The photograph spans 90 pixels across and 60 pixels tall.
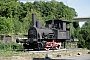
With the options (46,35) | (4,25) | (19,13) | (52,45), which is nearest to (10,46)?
(46,35)

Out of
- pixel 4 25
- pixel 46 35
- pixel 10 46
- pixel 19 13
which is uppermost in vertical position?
pixel 19 13

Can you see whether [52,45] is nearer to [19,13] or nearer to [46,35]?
[46,35]

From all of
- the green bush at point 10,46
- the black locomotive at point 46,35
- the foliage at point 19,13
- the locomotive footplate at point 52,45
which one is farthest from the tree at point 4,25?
the locomotive footplate at point 52,45

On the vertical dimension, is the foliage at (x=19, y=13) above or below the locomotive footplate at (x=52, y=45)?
above

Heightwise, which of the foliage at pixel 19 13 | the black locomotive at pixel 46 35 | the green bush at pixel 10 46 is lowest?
the green bush at pixel 10 46

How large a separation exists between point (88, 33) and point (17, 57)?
2176 cm

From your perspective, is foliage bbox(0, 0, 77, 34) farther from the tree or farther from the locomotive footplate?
the locomotive footplate

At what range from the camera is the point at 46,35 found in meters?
29.6

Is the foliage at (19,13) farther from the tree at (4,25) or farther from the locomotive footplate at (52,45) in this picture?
the locomotive footplate at (52,45)

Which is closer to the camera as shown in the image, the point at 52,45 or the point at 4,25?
the point at 52,45

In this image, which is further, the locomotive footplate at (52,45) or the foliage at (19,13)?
the foliage at (19,13)

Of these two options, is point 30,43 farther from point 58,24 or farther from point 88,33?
point 88,33

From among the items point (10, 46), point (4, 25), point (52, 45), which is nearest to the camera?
point (10, 46)

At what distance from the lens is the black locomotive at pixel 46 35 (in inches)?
1113
